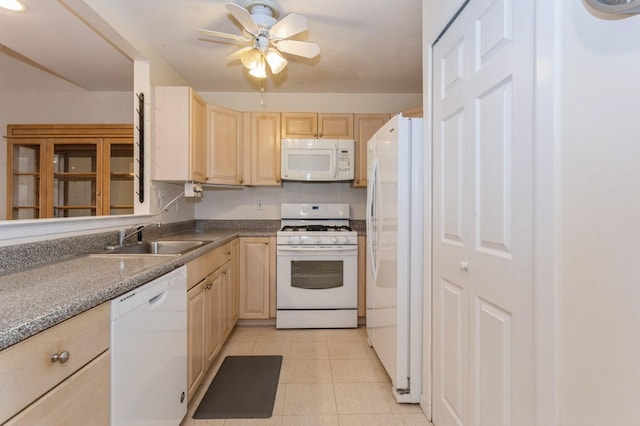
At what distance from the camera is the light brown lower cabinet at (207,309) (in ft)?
5.70

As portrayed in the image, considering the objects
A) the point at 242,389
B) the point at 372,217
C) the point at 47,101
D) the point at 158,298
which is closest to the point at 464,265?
the point at 372,217

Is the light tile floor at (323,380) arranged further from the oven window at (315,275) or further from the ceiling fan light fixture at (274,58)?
the ceiling fan light fixture at (274,58)

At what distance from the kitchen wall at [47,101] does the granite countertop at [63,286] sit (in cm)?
258

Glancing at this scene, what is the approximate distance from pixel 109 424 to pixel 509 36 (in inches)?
71.6

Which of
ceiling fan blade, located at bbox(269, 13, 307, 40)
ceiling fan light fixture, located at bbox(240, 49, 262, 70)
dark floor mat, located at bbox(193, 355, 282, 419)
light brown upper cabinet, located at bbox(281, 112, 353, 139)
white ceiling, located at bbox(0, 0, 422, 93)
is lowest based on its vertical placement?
dark floor mat, located at bbox(193, 355, 282, 419)

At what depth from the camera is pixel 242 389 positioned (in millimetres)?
1965

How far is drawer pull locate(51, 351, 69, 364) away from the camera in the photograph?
2.51 ft

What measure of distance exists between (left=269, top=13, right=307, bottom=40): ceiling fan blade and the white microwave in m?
1.24

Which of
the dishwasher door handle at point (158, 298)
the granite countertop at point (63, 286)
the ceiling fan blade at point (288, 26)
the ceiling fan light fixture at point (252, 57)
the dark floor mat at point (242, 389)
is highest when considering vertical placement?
the ceiling fan blade at point (288, 26)

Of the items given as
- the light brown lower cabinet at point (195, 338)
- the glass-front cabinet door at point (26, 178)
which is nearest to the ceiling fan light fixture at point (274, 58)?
the light brown lower cabinet at point (195, 338)

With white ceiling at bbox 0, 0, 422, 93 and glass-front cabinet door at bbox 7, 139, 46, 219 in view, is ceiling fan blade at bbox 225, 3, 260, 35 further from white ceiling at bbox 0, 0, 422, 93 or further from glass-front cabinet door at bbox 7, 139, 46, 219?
glass-front cabinet door at bbox 7, 139, 46, 219

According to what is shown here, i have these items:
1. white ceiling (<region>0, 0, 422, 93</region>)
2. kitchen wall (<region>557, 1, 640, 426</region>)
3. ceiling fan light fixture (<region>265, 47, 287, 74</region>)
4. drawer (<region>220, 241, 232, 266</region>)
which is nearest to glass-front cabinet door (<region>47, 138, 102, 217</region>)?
white ceiling (<region>0, 0, 422, 93</region>)

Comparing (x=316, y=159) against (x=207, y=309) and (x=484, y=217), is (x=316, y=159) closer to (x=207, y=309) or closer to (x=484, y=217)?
(x=207, y=309)

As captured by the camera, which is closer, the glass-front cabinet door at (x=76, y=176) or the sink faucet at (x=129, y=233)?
the sink faucet at (x=129, y=233)
